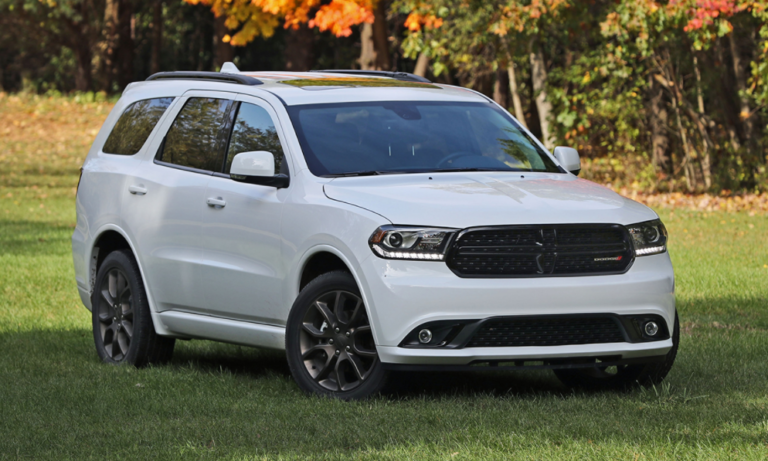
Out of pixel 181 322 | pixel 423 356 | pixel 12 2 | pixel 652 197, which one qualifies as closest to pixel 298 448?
pixel 423 356

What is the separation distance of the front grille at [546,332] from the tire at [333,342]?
1.96ft

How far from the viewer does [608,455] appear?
5.03 metres

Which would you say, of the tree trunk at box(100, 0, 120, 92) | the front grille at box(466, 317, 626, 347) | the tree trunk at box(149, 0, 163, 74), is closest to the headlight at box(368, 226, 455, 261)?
the front grille at box(466, 317, 626, 347)

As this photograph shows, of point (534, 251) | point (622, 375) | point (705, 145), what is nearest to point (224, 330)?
point (534, 251)

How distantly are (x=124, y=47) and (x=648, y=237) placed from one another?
3685 centimetres

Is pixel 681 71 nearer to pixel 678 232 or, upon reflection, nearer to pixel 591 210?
pixel 678 232

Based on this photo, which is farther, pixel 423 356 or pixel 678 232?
pixel 678 232

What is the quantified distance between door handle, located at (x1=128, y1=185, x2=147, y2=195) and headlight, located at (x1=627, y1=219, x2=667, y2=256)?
3.37 m

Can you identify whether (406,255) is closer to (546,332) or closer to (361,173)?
(546,332)

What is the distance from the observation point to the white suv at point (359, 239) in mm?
5895

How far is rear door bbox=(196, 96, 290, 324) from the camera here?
22.1 ft

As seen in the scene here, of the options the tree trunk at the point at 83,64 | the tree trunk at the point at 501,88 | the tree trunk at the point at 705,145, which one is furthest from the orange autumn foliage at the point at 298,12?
the tree trunk at the point at 83,64

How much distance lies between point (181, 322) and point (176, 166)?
1.04 meters

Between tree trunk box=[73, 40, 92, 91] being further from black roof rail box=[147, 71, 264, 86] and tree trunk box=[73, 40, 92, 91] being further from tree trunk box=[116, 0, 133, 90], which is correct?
black roof rail box=[147, 71, 264, 86]
